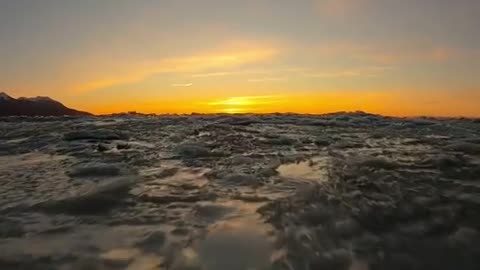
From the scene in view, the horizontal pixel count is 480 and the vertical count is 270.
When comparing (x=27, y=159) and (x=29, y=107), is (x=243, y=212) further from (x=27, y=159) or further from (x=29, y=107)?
(x=29, y=107)

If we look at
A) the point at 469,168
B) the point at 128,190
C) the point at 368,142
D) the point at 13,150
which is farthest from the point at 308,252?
the point at 13,150

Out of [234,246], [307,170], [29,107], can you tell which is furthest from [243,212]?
[29,107]

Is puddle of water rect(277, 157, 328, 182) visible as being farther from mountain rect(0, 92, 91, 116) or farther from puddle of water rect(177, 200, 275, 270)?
mountain rect(0, 92, 91, 116)

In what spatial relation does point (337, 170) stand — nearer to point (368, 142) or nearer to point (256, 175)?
point (256, 175)

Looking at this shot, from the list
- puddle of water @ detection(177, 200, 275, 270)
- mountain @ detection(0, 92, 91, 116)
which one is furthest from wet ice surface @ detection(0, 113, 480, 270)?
mountain @ detection(0, 92, 91, 116)

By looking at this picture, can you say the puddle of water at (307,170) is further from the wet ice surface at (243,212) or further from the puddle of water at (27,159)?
the puddle of water at (27,159)

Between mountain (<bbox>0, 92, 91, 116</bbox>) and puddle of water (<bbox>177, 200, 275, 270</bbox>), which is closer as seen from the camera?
puddle of water (<bbox>177, 200, 275, 270</bbox>)

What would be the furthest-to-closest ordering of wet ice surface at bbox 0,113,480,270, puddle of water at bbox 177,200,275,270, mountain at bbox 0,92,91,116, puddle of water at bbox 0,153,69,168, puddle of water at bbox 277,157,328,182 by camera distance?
mountain at bbox 0,92,91,116 → puddle of water at bbox 0,153,69,168 → puddle of water at bbox 277,157,328,182 → wet ice surface at bbox 0,113,480,270 → puddle of water at bbox 177,200,275,270
